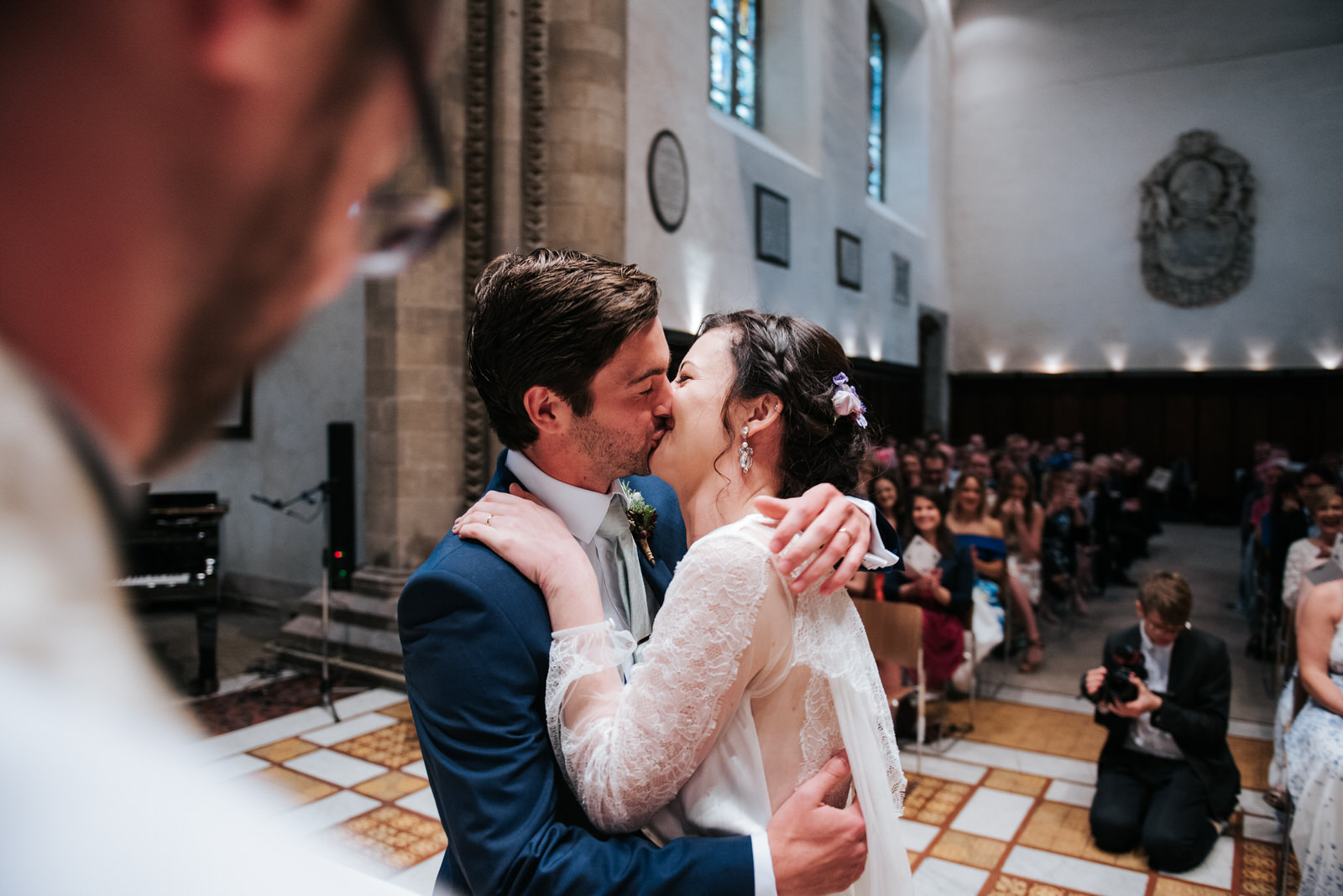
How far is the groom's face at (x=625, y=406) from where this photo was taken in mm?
1369

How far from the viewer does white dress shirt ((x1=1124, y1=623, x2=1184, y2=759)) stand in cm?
386

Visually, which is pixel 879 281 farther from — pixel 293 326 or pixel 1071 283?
pixel 293 326

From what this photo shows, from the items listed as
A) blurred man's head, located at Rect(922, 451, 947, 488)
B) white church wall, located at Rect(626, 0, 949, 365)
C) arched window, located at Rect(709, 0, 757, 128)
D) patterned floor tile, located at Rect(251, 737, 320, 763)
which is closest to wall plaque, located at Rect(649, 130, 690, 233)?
white church wall, located at Rect(626, 0, 949, 365)

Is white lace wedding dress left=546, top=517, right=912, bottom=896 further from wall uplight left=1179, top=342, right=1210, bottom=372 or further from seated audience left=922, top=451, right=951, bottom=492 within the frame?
wall uplight left=1179, top=342, right=1210, bottom=372

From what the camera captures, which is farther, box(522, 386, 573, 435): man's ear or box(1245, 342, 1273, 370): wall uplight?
box(1245, 342, 1273, 370): wall uplight

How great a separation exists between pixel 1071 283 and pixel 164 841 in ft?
58.2

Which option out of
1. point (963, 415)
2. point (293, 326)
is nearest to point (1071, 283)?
point (963, 415)

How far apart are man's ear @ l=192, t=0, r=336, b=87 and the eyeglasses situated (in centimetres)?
3

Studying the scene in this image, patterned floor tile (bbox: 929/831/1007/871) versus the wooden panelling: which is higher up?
the wooden panelling

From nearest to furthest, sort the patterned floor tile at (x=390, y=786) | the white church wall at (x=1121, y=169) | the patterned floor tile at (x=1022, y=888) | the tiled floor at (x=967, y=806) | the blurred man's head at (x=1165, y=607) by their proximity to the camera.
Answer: the patterned floor tile at (x=1022, y=888), the tiled floor at (x=967, y=806), the blurred man's head at (x=1165, y=607), the patterned floor tile at (x=390, y=786), the white church wall at (x=1121, y=169)

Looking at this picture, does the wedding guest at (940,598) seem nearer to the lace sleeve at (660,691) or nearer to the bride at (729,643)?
the bride at (729,643)

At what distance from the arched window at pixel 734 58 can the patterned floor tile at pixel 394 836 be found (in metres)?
8.03

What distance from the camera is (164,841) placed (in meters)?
0.33

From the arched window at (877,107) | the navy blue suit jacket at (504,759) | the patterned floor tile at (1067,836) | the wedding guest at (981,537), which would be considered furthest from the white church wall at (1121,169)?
the navy blue suit jacket at (504,759)
